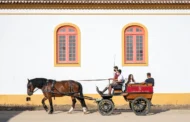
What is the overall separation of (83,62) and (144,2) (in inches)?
161

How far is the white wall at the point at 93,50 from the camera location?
20984 mm

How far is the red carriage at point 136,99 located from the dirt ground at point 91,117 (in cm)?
27

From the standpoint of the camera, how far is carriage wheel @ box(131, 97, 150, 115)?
17.1m

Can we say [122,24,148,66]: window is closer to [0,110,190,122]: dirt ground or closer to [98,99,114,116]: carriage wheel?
[0,110,190,122]: dirt ground

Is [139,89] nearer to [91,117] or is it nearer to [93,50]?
[91,117]

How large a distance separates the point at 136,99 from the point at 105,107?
126cm

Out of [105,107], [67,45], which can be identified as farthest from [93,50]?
[105,107]

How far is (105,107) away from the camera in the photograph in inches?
675

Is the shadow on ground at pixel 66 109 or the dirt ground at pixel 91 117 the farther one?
the shadow on ground at pixel 66 109

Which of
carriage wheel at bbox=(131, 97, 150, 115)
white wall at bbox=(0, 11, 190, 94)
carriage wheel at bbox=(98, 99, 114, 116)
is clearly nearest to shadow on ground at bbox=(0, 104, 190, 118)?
carriage wheel at bbox=(98, 99, 114, 116)

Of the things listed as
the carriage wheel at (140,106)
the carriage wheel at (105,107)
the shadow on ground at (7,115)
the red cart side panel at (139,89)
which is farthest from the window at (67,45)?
the carriage wheel at (140,106)

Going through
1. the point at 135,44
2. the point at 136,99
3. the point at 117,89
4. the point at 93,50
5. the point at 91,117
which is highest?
the point at 135,44

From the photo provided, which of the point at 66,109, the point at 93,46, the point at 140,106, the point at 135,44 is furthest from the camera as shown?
the point at 135,44

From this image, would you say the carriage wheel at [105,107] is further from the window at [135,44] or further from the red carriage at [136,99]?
the window at [135,44]
